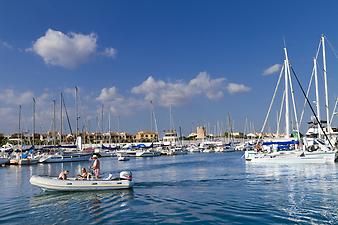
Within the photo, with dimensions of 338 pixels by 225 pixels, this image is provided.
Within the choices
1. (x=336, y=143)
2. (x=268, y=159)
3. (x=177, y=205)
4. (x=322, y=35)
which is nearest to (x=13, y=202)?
(x=177, y=205)

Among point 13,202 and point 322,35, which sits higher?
point 322,35

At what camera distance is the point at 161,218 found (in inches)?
733

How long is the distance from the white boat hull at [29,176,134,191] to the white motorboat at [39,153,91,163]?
56.7 m

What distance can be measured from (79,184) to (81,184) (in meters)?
0.16

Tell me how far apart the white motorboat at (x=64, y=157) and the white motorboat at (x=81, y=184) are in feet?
186

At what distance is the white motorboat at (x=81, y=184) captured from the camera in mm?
28125

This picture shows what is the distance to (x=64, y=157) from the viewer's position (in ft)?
281

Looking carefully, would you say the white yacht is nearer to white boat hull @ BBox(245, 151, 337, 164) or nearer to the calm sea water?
white boat hull @ BBox(245, 151, 337, 164)

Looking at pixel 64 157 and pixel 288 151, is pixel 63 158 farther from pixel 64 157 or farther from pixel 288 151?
pixel 288 151

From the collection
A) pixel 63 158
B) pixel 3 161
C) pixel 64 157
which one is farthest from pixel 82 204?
pixel 64 157

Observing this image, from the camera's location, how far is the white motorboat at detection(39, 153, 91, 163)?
271ft

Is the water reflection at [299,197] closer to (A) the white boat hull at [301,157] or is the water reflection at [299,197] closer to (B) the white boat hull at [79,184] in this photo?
(B) the white boat hull at [79,184]

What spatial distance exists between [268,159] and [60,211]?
4242cm

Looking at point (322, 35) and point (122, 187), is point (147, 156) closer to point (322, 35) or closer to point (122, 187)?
point (322, 35)
